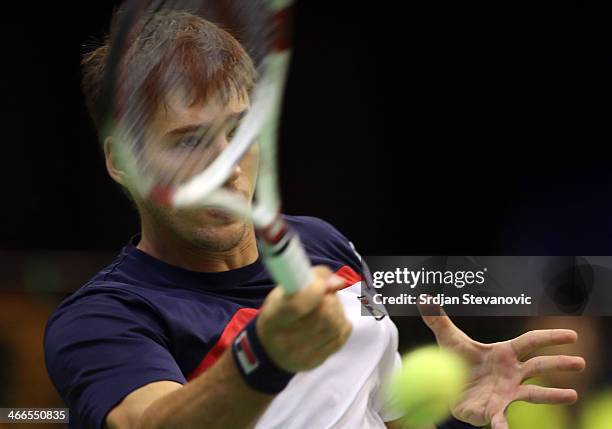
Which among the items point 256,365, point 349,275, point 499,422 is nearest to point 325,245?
point 349,275

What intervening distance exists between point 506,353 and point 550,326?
117cm

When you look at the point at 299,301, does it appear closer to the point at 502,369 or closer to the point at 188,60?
the point at 188,60

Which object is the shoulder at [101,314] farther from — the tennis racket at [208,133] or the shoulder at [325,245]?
the shoulder at [325,245]

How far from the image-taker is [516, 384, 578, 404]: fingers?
1724mm

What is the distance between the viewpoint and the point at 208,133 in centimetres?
135

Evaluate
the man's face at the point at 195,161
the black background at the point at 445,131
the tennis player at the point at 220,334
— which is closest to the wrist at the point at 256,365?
the tennis player at the point at 220,334

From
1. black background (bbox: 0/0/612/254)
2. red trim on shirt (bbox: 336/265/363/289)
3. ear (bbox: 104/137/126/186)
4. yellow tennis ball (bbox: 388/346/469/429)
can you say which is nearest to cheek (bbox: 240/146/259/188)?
ear (bbox: 104/137/126/186)

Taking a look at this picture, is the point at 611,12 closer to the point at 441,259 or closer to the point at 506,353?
the point at 441,259

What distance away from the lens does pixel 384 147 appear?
287cm

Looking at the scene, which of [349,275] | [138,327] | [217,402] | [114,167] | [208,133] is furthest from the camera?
[349,275]

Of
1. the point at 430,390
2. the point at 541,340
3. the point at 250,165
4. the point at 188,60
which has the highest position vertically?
the point at 188,60

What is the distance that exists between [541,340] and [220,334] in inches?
20.4

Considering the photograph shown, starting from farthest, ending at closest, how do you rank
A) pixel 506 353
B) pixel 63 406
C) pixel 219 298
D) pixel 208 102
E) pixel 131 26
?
pixel 63 406 < pixel 506 353 < pixel 219 298 < pixel 208 102 < pixel 131 26

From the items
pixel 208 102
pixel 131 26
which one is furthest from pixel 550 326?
pixel 131 26
